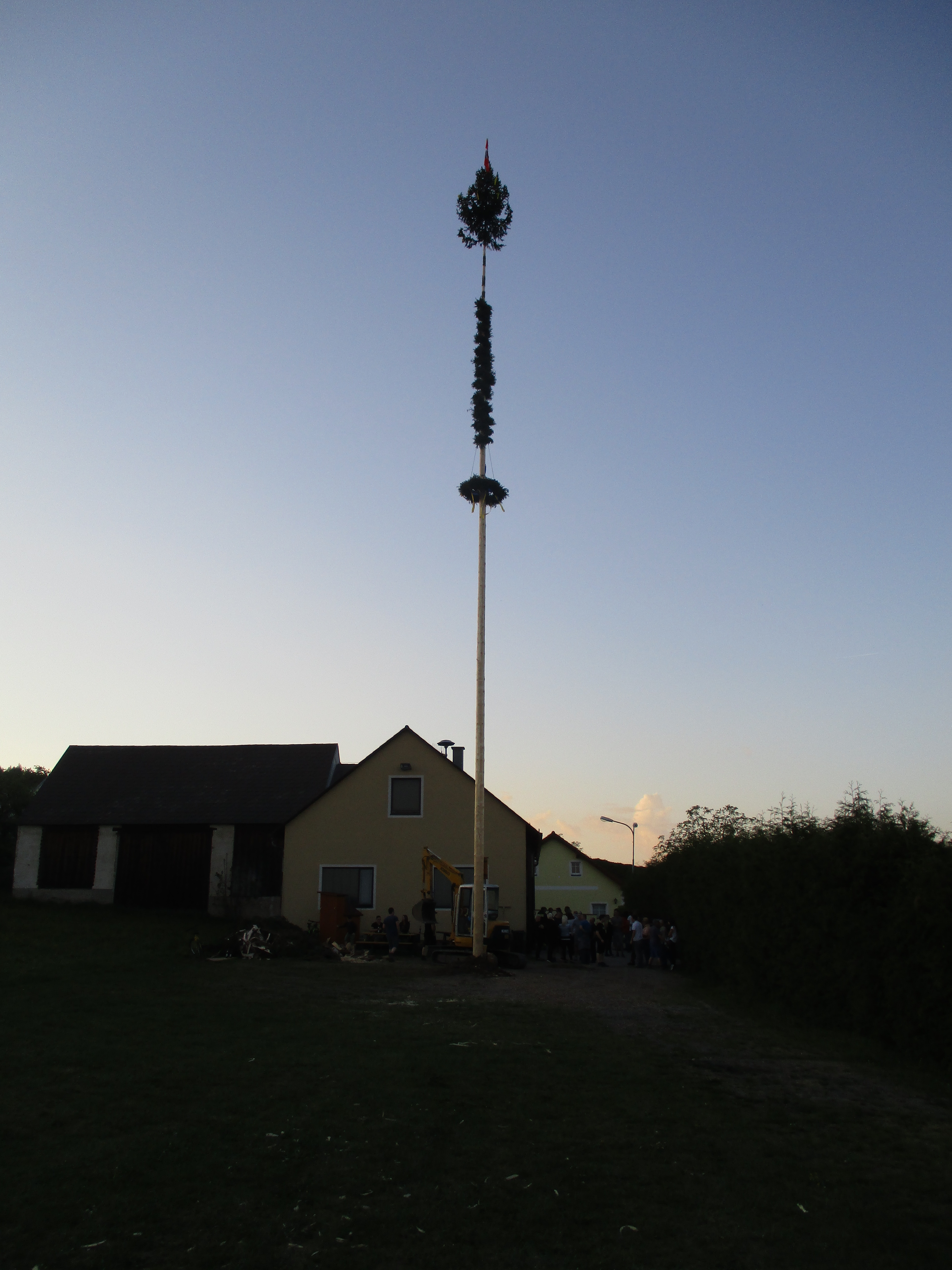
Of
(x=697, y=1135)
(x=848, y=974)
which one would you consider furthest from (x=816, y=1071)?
(x=697, y=1135)

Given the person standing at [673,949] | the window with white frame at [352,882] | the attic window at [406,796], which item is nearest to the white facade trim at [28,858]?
the window with white frame at [352,882]

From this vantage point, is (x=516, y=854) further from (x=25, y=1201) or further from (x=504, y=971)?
(x=25, y=1201)

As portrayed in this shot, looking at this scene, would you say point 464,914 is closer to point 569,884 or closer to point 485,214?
point 485,214

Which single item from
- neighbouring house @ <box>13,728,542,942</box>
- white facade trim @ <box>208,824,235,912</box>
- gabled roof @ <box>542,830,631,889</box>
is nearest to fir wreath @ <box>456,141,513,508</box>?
neighbouring house @ <box>13,728,542,942</box>

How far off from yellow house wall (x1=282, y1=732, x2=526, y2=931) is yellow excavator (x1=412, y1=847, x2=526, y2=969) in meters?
1.95

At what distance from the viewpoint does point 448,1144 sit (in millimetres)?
7059

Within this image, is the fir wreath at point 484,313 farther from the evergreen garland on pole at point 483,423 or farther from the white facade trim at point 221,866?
the white facade trim at point 221,866

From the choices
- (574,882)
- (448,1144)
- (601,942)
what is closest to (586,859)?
(574,882)

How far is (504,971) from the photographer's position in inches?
858

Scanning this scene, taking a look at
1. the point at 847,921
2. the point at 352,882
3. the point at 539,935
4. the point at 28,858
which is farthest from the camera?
the point at 28,858

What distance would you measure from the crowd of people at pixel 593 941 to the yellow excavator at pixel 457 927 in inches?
59.4

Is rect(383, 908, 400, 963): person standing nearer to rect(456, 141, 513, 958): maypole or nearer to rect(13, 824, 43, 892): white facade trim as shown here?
rect(456, 141, 513, 958): maypole

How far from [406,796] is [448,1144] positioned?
22375mm

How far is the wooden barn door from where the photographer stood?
107ft
